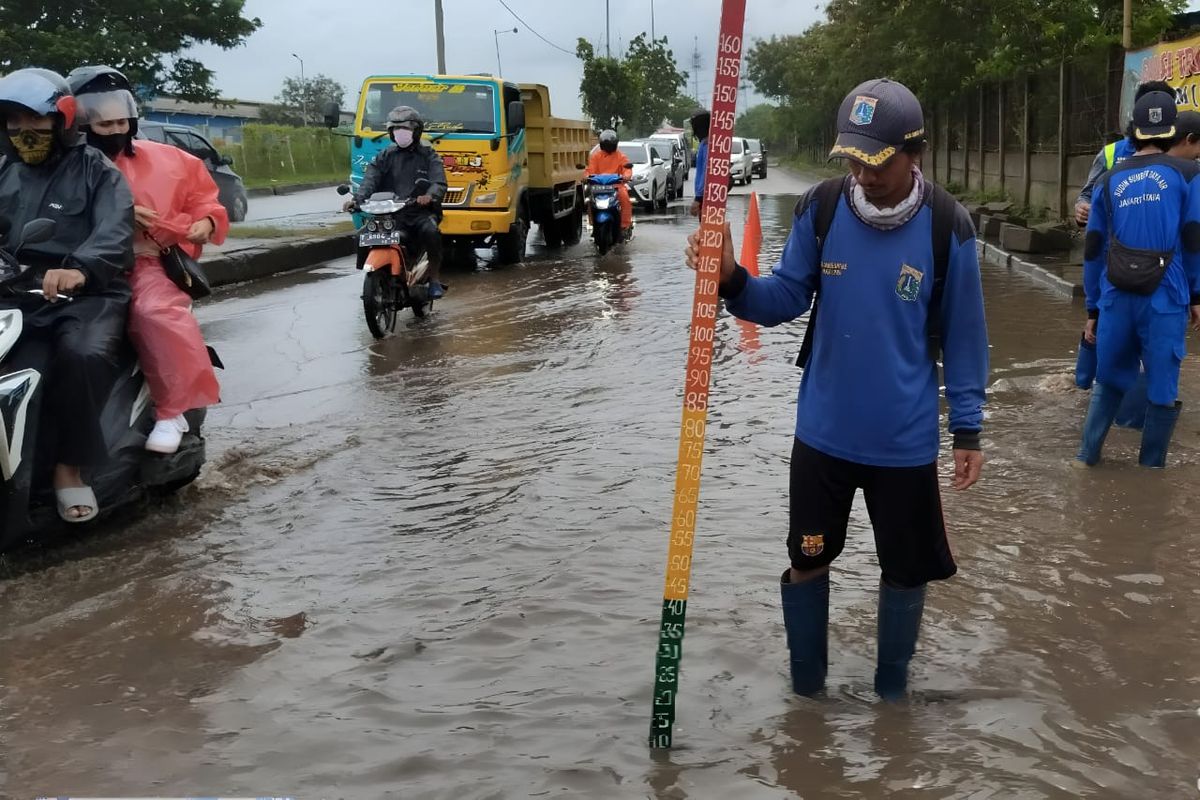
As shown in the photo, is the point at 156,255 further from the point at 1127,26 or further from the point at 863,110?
the point at 1127,26

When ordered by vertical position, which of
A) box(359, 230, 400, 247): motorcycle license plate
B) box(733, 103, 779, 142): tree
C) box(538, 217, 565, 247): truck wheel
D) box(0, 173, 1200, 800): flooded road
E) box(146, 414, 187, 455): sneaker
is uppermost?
box(733, 103, 779, 142): tree

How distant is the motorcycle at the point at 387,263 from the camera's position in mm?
10227

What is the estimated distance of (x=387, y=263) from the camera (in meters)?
10.3

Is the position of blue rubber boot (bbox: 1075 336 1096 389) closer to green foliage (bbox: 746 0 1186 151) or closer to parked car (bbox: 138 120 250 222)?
green foliage (bbox: 746 0 1186 151)

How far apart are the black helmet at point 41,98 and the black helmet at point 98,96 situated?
0.29 meters

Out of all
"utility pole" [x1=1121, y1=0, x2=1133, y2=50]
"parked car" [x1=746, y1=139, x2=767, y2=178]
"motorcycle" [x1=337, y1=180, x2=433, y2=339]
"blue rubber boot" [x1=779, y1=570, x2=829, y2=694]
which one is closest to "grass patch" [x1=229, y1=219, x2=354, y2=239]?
"motorcycle" [x1=337, y1=180, x2=433, y2=339]

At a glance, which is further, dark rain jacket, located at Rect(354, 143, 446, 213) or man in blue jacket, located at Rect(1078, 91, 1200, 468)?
dark rain jacket, located at Rect(354, 143, 446, 213)

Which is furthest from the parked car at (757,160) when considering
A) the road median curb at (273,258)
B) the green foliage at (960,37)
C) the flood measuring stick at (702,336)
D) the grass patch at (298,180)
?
the flood measuring stick at (702,336)

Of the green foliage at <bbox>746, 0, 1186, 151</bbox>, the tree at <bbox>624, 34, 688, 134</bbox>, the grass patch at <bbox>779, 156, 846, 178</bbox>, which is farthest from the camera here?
the tree at <bbox>624, 34, 688, 134</bbox>

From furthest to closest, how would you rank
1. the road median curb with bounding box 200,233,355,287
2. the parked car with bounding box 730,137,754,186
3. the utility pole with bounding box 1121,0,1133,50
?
1. the parked car with bounding box 730,137,754,186
2. the road median curb with bounding box 200,233,355,287
3. the utility pole with bounding box 1121,0,1133,50

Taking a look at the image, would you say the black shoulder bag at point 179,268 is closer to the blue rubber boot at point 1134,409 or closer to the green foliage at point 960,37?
the blue rubber boot at point 1134,409

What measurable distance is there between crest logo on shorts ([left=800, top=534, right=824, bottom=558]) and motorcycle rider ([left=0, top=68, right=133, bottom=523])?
111 inches

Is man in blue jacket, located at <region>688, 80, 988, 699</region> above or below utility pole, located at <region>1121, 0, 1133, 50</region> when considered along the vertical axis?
below

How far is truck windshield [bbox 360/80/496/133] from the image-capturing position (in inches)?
620
